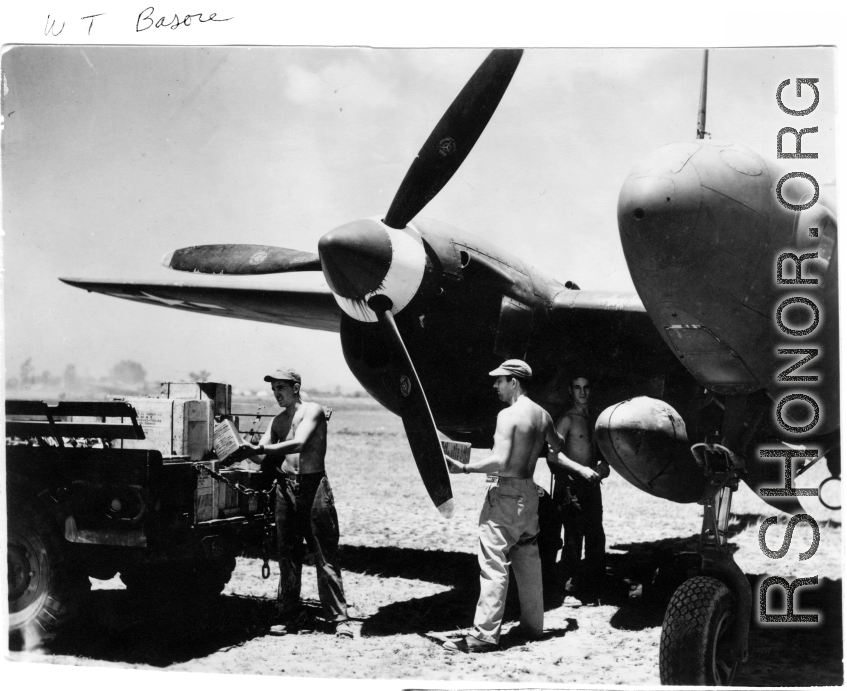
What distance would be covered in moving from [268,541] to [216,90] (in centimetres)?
366

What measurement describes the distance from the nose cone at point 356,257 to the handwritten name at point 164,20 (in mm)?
1784

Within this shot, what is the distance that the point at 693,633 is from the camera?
4.11m

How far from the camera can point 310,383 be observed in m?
6.84

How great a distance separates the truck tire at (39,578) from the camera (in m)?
5.02

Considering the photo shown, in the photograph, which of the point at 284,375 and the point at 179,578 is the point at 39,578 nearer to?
the point at 179,578

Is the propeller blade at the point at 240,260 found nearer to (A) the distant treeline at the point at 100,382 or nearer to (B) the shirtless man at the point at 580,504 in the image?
(A) the distant treeline at the point at 100,382

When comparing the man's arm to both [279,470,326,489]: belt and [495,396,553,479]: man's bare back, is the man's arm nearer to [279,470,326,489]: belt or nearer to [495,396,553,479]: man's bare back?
[495,396,553,479]: man's bare back

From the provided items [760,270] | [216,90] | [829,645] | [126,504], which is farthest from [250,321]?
[829,645]

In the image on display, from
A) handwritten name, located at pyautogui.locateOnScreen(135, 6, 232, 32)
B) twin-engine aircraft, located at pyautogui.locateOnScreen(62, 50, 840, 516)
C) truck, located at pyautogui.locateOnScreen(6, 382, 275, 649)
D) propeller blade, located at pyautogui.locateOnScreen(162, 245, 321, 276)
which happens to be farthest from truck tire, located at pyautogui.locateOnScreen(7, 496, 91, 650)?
handwritten name, located at pyautogui.locateOnScreen(135, 6, 232, 32)

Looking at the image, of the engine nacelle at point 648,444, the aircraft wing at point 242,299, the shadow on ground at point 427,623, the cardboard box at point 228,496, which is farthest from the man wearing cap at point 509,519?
the aircraft wing at point 242,299

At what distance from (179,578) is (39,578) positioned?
115 centimetres

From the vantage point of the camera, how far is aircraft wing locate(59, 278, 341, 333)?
734 centimetres

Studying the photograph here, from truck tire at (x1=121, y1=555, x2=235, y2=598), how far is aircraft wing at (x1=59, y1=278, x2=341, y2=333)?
8.61 ft

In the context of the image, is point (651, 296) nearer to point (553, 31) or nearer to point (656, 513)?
point (553, 31)
